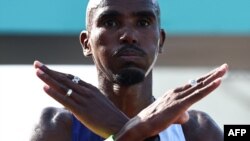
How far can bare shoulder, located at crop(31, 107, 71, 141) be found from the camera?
252 cm

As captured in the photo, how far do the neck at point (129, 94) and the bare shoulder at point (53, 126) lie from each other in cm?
14

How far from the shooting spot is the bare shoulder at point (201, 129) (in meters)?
2.67

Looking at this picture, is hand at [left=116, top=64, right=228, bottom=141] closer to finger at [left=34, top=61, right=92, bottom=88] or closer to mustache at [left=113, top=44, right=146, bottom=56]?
finger at [left=34, top=61, right=92, bottom=88]

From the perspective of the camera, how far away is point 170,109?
6.98 ft

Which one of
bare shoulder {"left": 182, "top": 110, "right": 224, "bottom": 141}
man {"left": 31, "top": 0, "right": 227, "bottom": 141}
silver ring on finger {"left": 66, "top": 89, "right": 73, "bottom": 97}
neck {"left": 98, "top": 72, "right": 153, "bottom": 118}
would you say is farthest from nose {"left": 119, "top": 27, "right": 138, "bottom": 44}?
bare shoulder {"left": 182, "top": 110, "right": 224, "bottom": 141}

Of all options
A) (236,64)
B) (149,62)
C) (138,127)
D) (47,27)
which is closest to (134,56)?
(149,62)

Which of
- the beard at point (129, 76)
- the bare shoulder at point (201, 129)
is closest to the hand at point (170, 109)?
the beard at point (129, 76)

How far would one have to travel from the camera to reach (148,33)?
247 cm

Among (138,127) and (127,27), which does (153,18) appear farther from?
(138,127)

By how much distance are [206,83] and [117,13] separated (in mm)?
469

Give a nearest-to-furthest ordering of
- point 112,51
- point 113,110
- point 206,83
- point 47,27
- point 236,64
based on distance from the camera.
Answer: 1. point 206,83
2. point 113,110
3. point 112,51
4. point 47,27
5. point 236,64

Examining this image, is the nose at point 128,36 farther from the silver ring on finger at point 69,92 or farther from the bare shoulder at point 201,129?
the bare shoulder at point 201,129

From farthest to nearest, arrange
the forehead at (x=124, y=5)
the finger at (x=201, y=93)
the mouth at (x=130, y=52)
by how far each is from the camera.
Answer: the forehead at (x=124, y=5) < the mouth at (x=130, y=52) < the finger at (x=201, y=93)

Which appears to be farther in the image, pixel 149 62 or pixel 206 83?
pixel 149 62
